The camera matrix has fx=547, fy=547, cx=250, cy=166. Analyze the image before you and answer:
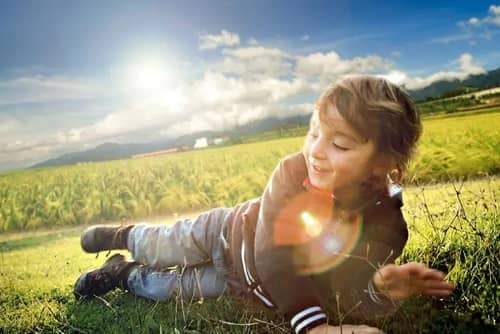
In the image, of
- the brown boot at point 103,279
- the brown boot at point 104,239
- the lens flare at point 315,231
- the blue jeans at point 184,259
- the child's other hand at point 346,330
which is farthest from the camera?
the brown boot at point 104,239

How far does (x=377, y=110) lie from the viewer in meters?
2.11

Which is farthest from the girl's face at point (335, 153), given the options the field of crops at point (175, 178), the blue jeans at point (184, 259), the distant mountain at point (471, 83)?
the distant mountain at point (471, 83)

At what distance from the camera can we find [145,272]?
115 inches

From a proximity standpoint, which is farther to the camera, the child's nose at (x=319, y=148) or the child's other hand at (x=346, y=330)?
the child's nose at (x=319, y=148)

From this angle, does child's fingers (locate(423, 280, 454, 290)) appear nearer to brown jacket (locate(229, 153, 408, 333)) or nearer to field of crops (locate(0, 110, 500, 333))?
field of crops (locate(0, 110, 500, 333))

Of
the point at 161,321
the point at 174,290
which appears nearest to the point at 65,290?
the point at 174,290

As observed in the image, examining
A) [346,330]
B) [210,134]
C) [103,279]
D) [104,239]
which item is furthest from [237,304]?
[210,134]

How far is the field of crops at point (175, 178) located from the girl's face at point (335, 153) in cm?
240

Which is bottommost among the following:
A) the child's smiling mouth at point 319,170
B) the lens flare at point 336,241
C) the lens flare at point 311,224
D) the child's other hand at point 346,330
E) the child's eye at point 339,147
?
the child's other hand at point 346,330

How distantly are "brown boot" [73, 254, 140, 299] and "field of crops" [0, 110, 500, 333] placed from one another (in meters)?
0.06

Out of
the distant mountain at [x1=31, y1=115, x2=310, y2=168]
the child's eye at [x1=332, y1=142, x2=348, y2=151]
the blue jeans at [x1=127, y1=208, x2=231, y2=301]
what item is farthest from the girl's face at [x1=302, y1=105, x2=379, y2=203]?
the distant mountain at [x1=31, y1=115, x2=310, y2=168]

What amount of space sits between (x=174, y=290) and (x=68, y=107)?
1.87m

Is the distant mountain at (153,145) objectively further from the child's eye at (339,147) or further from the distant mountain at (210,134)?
the child's eye at (339,147)

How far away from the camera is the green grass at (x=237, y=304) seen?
209 centimetres
